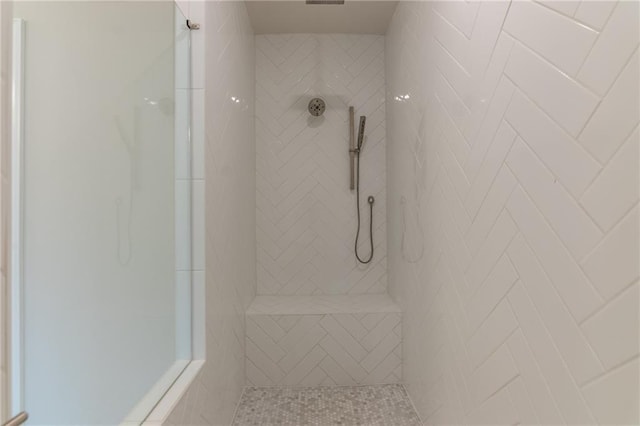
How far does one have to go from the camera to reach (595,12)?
2.01 feet

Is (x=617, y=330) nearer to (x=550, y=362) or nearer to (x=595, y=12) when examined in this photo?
(x=550, y=362)

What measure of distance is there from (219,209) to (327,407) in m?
1.13

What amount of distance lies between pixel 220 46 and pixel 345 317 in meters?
1.51

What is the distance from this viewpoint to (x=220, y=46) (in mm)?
1543

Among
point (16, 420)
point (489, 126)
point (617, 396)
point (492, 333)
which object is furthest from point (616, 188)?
point (16, 420)

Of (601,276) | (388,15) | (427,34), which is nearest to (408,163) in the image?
(427,34)

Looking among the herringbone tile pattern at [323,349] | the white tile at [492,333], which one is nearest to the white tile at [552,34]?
the white tile at [492,333]

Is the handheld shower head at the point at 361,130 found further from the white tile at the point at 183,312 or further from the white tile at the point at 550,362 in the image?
the white tile at the point at 550,362

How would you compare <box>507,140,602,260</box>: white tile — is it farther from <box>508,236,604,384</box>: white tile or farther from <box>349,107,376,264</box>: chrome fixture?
<box>349,107,376,264</box>: chrome fixture

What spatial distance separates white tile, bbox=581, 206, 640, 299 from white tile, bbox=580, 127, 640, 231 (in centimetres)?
2

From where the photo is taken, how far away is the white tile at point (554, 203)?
2.11 ft

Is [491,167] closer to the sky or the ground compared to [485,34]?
closer to the ground

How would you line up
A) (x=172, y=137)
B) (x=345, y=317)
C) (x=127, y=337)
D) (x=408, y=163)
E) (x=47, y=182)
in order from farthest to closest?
(x=345, y=317) → (x=408, y=163) → (x=172, y=137) → (x=127, y=337) → (x=47, y=182)

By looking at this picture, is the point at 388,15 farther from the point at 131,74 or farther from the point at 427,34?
the point at 131,74
